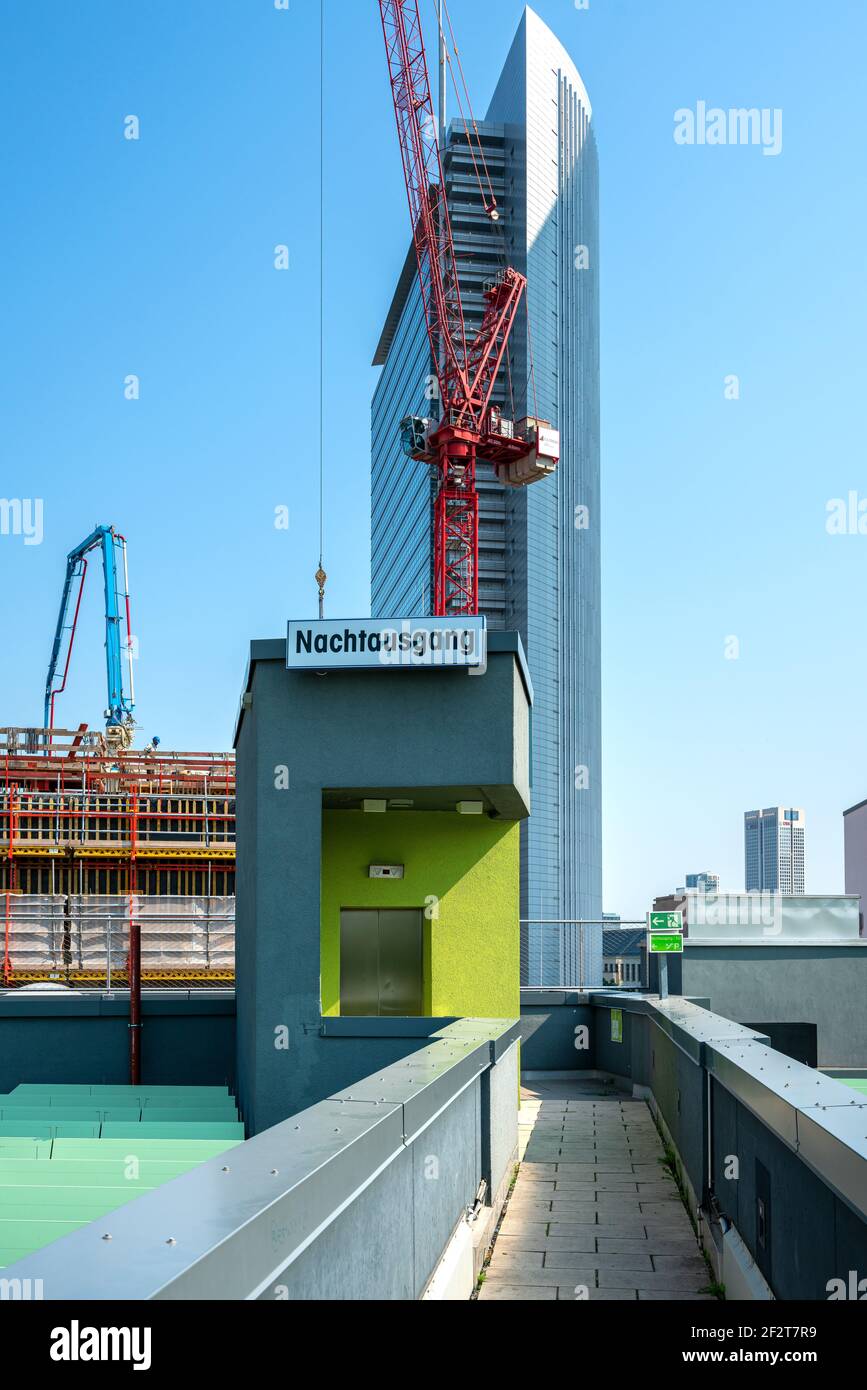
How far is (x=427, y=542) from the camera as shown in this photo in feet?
404

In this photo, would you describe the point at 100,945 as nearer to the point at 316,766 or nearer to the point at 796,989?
the point at 796,989

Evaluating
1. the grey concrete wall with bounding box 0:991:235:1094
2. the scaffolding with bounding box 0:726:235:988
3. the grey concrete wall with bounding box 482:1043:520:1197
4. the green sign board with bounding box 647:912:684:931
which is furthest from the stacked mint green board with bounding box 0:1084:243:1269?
the scaffolding with bounding box 0:726:235:988

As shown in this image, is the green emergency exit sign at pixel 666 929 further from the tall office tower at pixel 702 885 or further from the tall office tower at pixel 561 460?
the tall office tower at pixel 561 460

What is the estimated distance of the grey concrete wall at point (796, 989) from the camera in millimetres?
23641

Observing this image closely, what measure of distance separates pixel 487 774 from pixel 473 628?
148 cm

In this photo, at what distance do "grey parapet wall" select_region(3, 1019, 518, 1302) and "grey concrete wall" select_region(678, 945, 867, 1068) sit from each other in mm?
15559

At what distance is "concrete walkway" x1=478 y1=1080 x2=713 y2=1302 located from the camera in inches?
328

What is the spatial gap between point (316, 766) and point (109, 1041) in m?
6.98

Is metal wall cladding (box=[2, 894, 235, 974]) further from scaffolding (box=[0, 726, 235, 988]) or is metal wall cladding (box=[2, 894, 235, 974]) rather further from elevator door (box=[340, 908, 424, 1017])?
elevator door (box=[340, 908, 424, 1017])

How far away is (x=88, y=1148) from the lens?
8.84 metres

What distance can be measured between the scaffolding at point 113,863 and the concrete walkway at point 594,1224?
48.7 ft

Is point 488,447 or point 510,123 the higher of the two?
point 510,123

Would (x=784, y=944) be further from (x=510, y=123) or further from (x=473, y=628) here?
(x=510, y=123)
